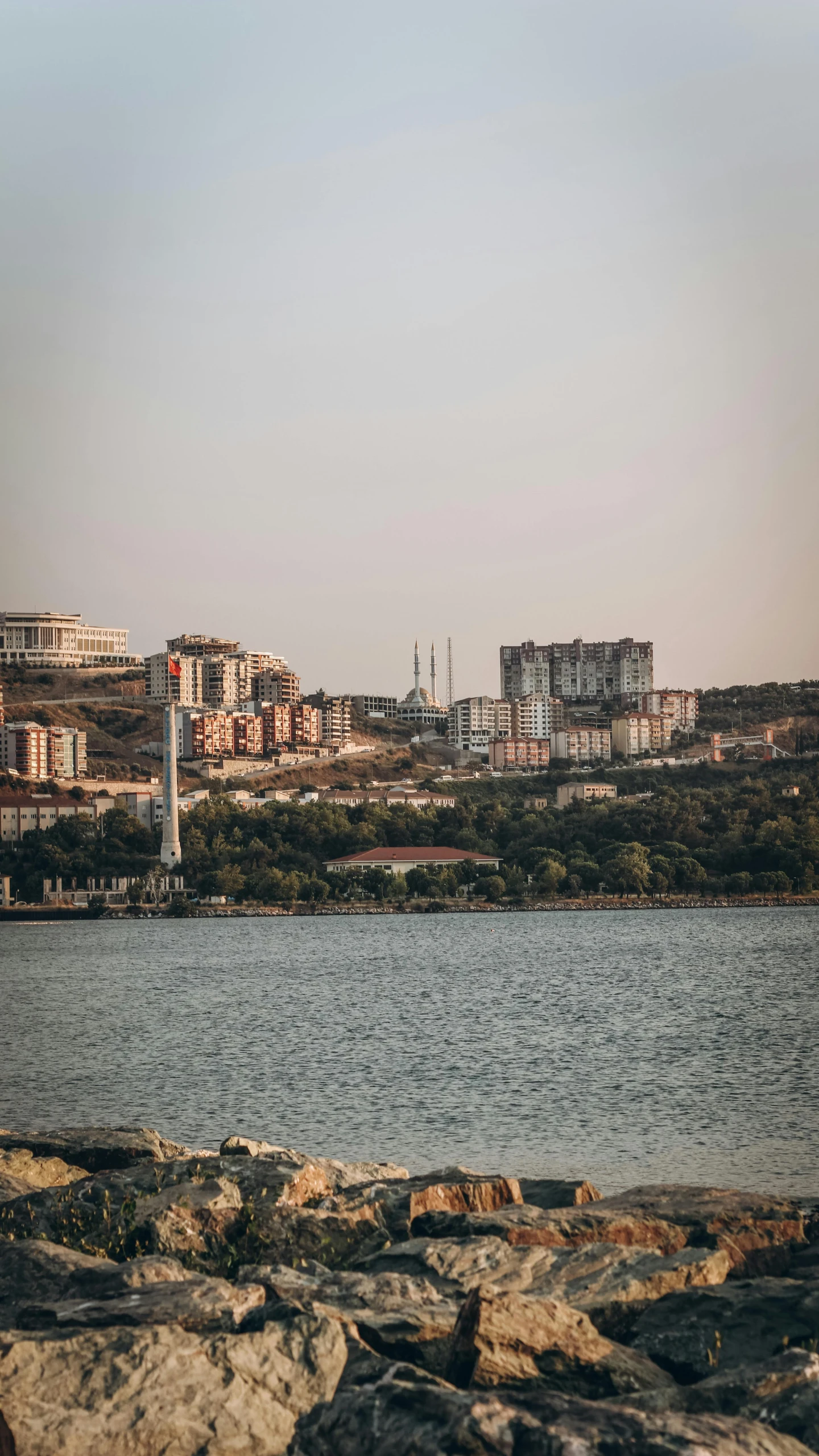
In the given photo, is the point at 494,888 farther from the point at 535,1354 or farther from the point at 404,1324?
the point at 535,1354

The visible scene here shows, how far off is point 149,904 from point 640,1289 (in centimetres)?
8286

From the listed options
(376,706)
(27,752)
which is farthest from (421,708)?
(27,752)

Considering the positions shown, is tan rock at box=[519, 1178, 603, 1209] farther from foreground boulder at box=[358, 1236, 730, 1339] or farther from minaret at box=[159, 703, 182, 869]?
minaret at box=[159, 703, 182, 869]

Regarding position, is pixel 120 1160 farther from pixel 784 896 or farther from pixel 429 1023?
pixel 784 896

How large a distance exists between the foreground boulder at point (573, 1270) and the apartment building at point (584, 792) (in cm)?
9572

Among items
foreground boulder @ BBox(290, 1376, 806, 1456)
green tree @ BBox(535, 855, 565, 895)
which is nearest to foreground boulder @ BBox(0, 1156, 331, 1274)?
foreground boulder @ BBox(290, 1376, 806, 1456)

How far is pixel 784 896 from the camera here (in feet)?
267

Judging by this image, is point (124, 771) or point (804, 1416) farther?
point (124, 771)

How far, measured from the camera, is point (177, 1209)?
8953mm

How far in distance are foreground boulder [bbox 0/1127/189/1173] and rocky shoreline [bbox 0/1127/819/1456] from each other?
2.30 m

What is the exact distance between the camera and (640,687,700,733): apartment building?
145750 mm

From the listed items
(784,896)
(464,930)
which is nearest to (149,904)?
(464,930)

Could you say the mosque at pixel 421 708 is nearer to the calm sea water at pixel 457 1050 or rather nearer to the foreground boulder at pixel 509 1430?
the calm sea water at pixel 457 1050

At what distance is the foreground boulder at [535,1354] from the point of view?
593 cm
